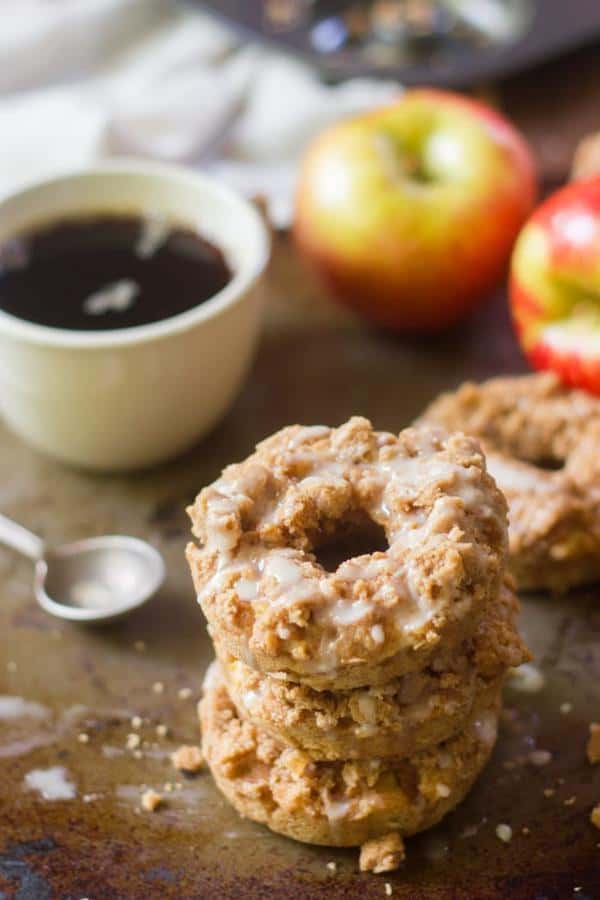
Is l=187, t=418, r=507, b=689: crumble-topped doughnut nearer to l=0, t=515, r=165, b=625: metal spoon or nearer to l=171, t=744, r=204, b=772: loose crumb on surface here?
l=171, t=744, r=204, b=772: loose crumb on surface

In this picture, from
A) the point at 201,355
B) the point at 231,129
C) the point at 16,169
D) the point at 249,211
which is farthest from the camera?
the point at 231,129

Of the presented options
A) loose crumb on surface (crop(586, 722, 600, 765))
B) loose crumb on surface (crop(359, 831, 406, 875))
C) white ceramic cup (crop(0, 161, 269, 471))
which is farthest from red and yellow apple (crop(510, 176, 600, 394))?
loose crumb on surface (crop(359, 831, 406, 875))

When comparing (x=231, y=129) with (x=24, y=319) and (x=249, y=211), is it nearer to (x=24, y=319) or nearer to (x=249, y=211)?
(x=249, y=211)

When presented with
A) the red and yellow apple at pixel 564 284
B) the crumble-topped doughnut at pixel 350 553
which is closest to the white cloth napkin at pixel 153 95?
the red and yellow apple at pixel 564 284

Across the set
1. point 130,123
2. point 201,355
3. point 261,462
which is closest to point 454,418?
point 201,355

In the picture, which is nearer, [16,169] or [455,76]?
[16,169]

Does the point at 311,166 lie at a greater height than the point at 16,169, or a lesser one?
greater

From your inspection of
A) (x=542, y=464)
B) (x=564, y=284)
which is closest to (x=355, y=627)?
(x=542, y=464)
